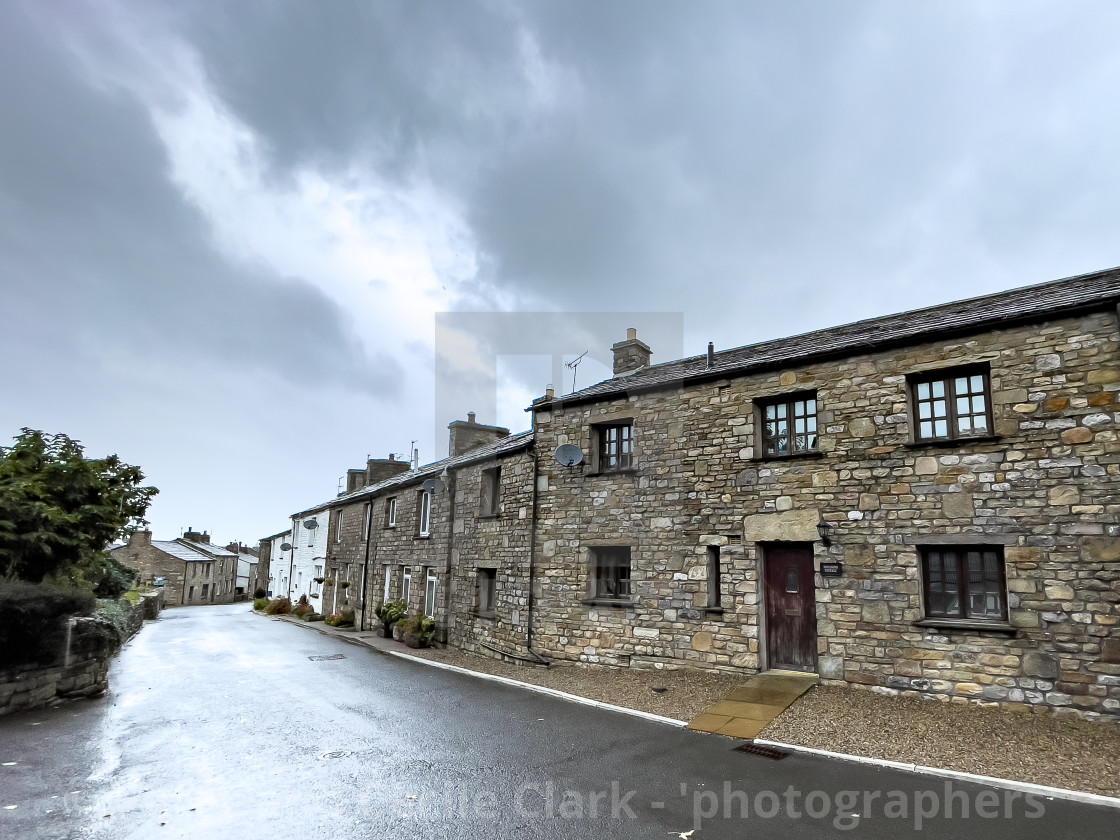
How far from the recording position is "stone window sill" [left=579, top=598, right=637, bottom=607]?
39.6ft

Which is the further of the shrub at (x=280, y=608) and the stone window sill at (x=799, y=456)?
the shrub at (x=280, y=608)

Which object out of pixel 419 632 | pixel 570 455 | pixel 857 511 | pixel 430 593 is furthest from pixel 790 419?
pixel 430 593

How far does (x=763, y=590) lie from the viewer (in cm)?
1051

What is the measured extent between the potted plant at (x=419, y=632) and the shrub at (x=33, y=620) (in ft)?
28.4

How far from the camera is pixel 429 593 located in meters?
19.2

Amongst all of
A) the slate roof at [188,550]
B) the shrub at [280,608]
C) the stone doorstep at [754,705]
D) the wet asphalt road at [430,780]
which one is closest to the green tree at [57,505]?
the wet asphalt road at [430,780]

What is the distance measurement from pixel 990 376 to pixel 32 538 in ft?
49.2

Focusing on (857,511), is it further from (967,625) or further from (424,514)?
(424,514)

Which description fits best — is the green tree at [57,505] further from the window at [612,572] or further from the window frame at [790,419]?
the window frame at [790,419]

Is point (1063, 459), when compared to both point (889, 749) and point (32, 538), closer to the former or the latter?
point (889, 749)

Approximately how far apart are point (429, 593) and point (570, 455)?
8569mm

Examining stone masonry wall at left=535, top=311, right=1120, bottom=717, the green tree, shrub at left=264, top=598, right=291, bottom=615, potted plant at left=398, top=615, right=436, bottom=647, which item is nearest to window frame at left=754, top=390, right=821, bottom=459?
stone masonry wall at left=535, top=311, right=1120, bottom=717

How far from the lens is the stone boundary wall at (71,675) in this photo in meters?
8.83

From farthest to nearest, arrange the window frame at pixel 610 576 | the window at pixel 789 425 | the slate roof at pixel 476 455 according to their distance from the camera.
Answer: the slate roof at pixel 476 455 → the window frame at pixel 610 576 → the window at pixel 789 425
